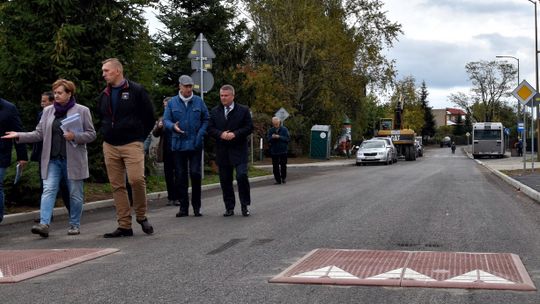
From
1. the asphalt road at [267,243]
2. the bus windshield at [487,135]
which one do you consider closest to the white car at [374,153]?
the bus windshield at [487,135]

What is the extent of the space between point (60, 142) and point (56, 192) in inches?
24.4

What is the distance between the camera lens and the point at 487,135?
52.6m

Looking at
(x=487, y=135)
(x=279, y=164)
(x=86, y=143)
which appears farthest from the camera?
(x=487, y=135)

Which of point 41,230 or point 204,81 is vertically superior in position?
point 204,81

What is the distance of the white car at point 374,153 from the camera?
35625mm

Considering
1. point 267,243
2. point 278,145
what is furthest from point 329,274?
point 278,145

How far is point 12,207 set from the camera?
10.4 meters

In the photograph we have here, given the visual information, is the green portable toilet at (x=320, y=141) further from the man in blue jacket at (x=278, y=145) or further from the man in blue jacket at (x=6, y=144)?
the man in blue jacket at (x=6, y=144)

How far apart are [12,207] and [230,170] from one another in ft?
12.1

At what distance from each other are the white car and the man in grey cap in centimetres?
2682

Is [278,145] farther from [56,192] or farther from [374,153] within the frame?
[374,153]

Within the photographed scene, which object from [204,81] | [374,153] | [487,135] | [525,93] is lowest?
[374,153]

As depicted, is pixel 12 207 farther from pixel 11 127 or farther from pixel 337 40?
pixel 337 40

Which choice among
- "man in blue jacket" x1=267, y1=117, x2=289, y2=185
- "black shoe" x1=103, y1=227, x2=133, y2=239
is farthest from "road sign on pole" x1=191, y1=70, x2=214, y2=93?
"black shoe" x1=103, y1=227, x2=133, y2=239
